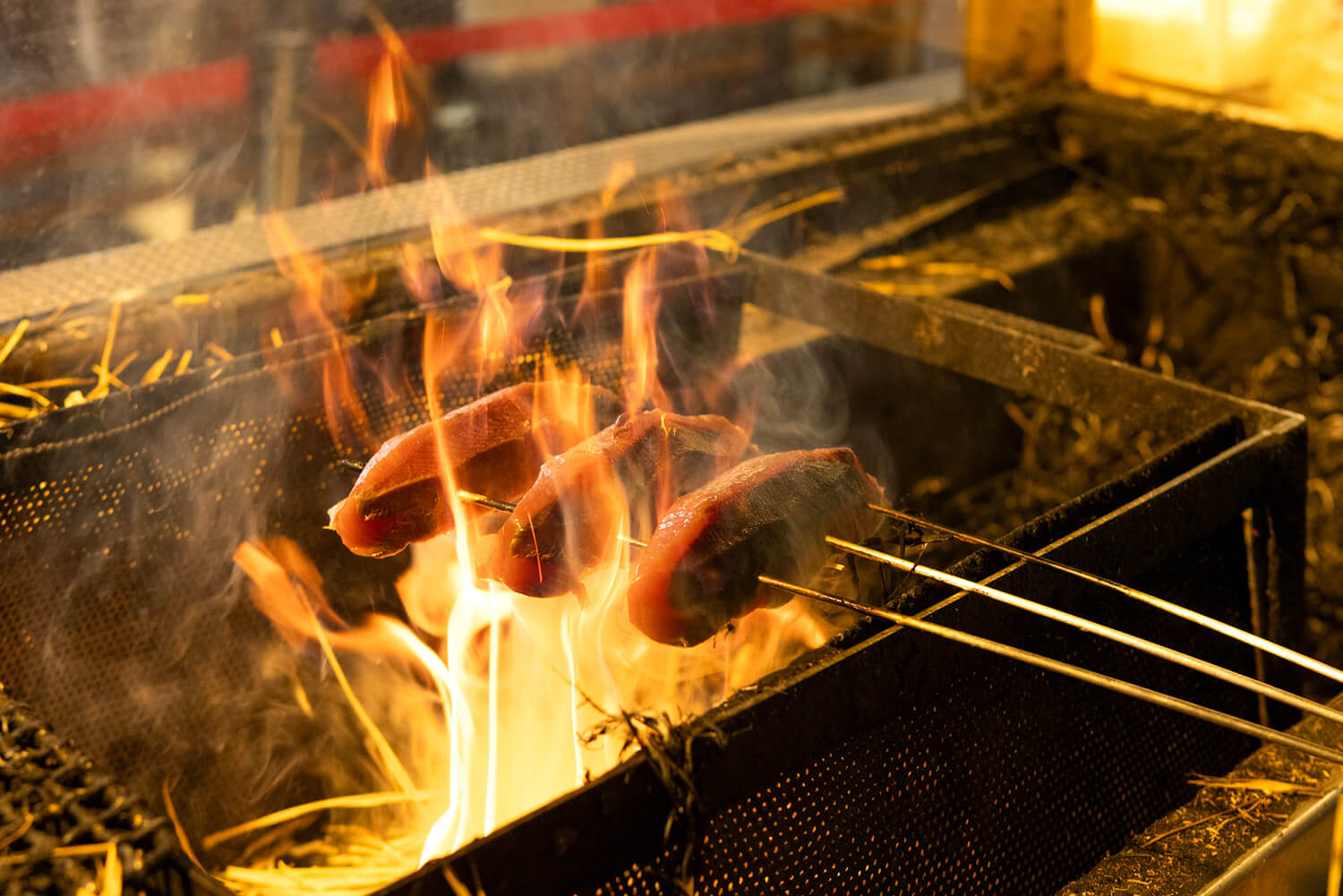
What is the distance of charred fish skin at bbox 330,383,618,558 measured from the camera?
254cm

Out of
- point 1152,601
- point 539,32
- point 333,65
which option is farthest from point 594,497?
point 539,32

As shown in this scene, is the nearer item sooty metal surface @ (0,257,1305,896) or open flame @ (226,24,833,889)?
sooty metal surface @ (0,257,1305,896)

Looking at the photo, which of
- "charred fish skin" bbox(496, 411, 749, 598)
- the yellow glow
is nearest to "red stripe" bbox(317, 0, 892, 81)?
the yellow glow

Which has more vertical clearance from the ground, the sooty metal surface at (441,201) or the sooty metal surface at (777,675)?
the sooty metal surface at (441,201)

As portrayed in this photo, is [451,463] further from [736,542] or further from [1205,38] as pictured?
[1205,38]

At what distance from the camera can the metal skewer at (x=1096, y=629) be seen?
1.94m

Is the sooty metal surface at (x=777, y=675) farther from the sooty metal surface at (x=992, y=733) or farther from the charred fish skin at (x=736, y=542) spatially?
the charred fish skin at (x=736, y=542)

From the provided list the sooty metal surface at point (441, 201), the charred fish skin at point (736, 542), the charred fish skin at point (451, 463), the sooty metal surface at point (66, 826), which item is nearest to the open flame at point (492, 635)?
the charred fish skin at point (451, 463)

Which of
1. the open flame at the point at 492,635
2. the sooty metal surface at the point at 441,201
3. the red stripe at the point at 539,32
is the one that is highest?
the red stripe at the point at 539,32

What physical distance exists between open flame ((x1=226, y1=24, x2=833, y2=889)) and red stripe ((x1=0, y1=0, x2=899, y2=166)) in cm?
422

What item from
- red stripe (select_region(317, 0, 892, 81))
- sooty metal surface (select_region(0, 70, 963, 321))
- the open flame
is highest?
red stripe (select_region(317, 0, 892, 81))

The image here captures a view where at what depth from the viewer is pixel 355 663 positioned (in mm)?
3342

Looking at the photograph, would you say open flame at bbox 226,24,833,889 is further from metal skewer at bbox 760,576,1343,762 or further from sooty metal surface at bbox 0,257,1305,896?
metal skewer at bbox 760,576,1343,762

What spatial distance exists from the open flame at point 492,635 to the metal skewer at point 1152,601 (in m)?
0.52
